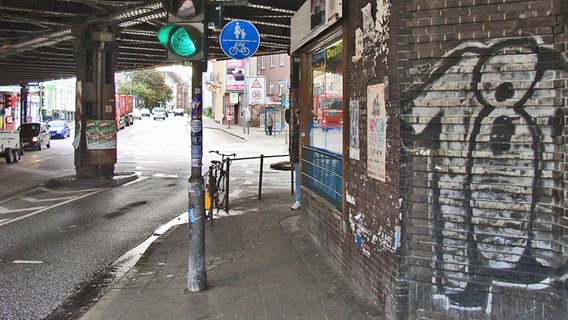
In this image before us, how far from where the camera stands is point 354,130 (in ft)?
19.0

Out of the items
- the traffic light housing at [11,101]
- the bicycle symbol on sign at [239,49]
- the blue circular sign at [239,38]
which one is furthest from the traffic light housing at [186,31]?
the traffic light housing at [11,101]

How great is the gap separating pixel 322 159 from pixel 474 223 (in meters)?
3.55

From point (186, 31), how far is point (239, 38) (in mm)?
5435

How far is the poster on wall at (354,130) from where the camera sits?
18.6 ft

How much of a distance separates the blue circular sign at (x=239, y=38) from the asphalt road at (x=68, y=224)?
3663 mm

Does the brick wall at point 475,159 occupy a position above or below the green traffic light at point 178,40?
below

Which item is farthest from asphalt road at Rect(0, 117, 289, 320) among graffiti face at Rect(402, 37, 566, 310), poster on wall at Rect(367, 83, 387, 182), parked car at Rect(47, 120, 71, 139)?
parked car at Rect(47, 120, 71, 139)

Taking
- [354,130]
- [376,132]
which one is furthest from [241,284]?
[376,132]

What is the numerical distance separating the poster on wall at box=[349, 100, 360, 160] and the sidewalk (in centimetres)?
144

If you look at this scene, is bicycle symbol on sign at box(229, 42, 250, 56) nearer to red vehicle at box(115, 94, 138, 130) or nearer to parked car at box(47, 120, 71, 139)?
parked car at box(47, 120, 71, 139)

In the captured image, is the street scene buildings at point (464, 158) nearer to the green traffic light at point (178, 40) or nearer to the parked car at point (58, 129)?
the green traffic light at point (178, 40)

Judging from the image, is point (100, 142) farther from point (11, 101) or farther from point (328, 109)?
point (11, 101)

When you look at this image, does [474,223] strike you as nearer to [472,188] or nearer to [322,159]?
[472,188]

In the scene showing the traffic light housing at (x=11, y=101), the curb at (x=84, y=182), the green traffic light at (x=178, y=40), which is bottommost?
the curb at (x=84, y=182)
